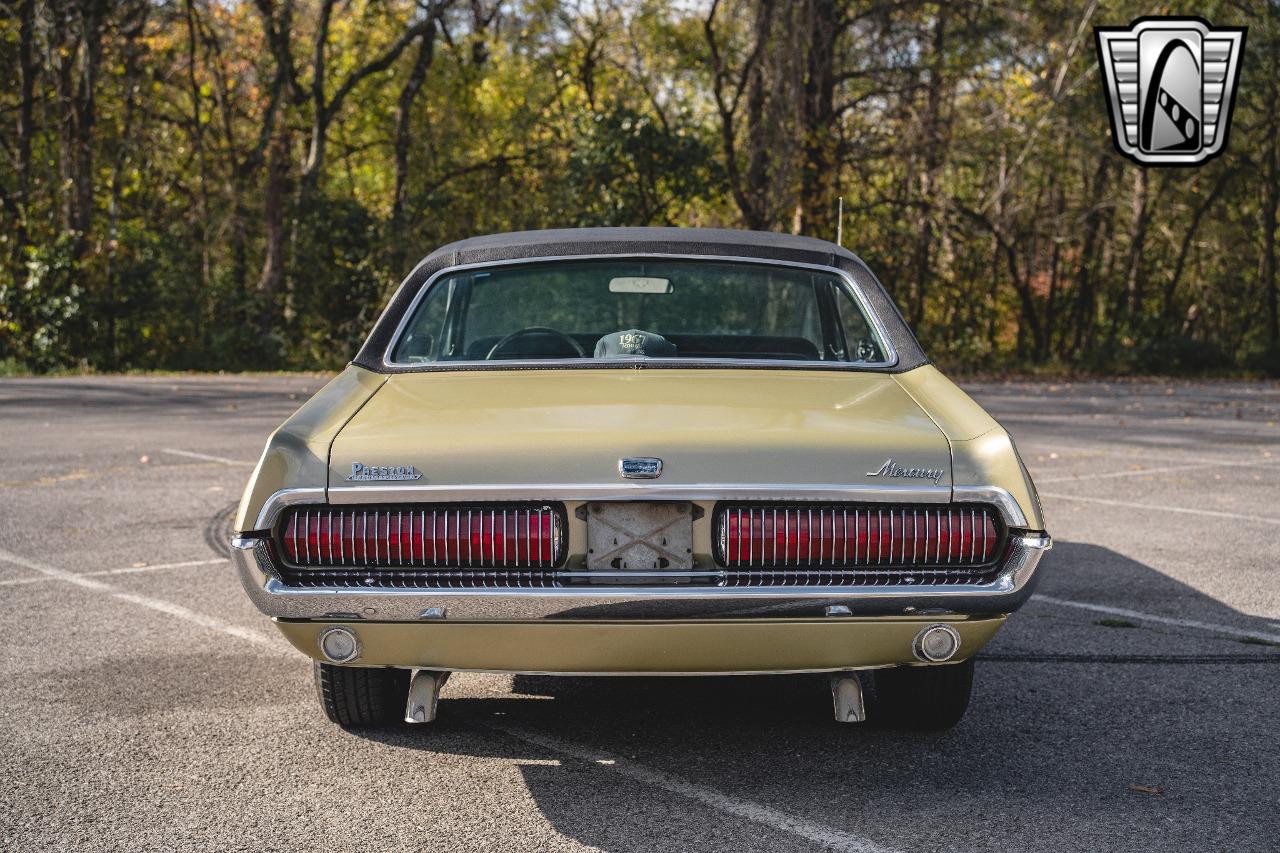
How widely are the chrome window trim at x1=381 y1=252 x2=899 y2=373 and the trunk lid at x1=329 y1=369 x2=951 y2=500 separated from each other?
41 centimetres

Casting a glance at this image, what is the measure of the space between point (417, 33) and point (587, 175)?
18.0ft

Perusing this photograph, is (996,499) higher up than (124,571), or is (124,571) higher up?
(996,499)

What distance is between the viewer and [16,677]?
482 centimetres

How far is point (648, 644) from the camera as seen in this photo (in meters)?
3.39

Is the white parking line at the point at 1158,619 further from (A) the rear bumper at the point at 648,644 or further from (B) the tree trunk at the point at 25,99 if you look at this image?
(B) the tree trunk at the point at 25,99

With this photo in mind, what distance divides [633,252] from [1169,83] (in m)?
20.9

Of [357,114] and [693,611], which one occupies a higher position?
[357,114]

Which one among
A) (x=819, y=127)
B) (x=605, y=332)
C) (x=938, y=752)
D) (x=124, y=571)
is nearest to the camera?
(x=938, y=752)

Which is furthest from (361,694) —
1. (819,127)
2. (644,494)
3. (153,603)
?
(819,127)

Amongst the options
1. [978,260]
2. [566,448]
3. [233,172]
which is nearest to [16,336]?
[233,172]

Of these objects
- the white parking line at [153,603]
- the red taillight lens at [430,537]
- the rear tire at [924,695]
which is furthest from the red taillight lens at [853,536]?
the white parking line at [153,603]

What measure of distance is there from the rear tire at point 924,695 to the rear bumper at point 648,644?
0.54 m

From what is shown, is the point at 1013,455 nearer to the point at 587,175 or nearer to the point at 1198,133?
the point at 587,175

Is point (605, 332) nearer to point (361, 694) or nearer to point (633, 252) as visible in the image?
point (633, 252)
